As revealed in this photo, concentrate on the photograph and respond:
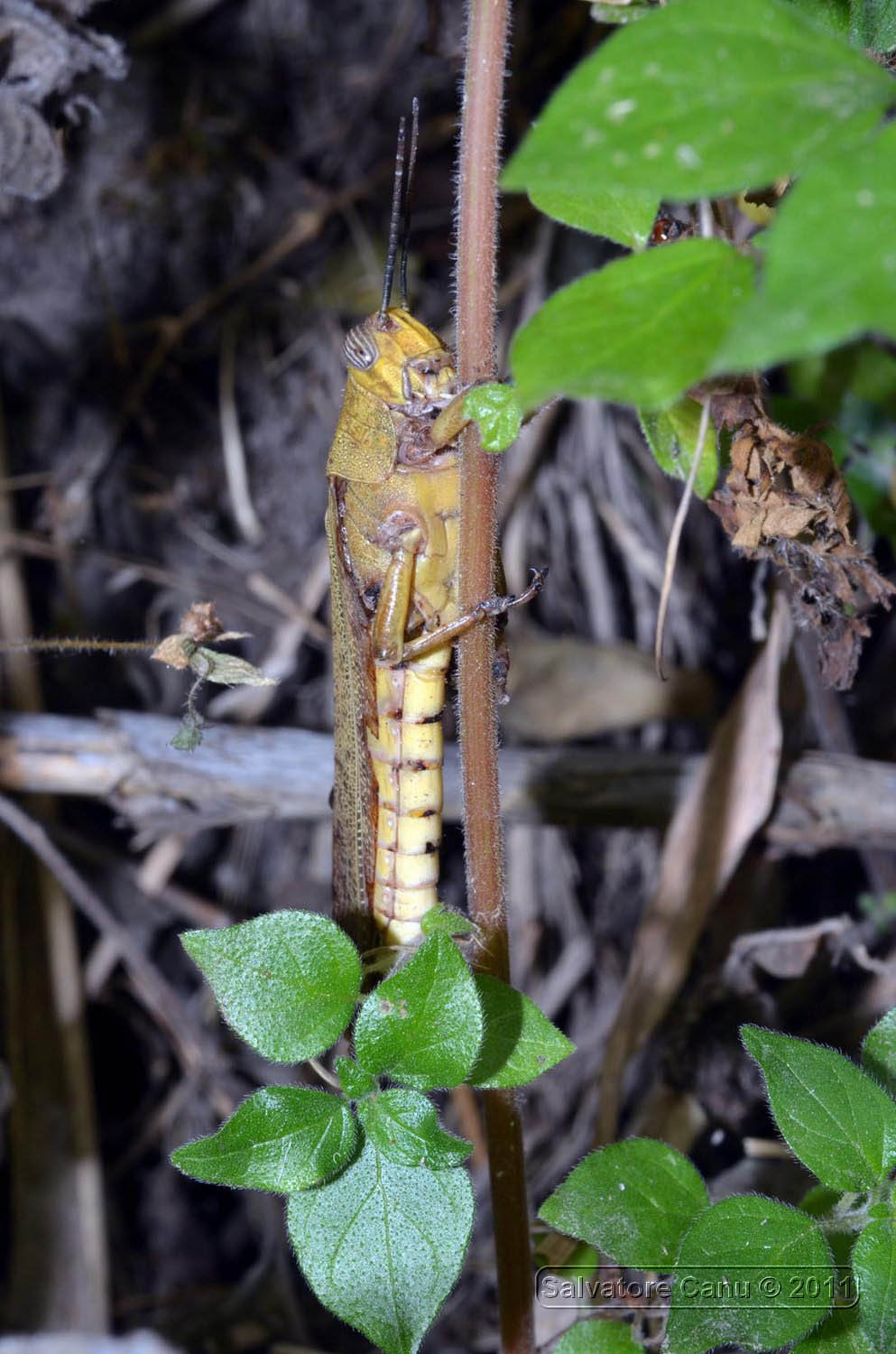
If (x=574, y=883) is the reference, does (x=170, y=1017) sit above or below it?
below

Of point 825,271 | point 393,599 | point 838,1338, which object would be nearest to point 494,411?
point 825,271

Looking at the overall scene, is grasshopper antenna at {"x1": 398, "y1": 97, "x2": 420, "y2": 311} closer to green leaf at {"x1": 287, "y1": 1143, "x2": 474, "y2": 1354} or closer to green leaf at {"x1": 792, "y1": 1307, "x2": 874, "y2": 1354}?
green leaf at {"x1": 287, "y1": 1143, "x2": 474, "y2": 1354}

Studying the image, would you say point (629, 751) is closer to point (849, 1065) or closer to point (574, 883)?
point (574, 883)

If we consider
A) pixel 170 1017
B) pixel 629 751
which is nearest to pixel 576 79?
pixel 629 751

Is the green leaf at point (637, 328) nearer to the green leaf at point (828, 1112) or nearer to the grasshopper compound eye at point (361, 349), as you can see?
the green leaf at point (828, 1112)

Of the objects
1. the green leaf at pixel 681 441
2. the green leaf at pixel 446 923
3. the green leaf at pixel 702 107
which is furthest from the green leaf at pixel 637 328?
the green leaf at pixel 446 923

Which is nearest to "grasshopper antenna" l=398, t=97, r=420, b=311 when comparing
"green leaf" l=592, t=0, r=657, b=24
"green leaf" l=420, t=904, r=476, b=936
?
"green leaf" l=592, t=0, r=657, b=24

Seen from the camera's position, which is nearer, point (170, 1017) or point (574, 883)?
point (170, 1017)

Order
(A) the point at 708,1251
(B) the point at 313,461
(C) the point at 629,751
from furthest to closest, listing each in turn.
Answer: (B) the point at 313,461
(C) the point at 629,751
(A) the point at 708,1251
